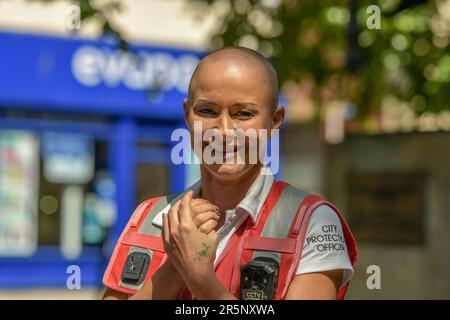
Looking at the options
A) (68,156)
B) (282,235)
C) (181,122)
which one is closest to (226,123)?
(282,235)

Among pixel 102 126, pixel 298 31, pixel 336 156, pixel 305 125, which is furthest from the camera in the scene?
pixel 305 125

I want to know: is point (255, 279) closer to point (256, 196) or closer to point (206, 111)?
point (256, 196)

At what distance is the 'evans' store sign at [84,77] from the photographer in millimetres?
15234

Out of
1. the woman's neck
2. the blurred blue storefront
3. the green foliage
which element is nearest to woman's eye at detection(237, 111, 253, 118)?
the woman's neck

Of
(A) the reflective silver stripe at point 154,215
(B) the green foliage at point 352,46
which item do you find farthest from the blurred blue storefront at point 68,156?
(A) the reflective silver stripe at point 154,215

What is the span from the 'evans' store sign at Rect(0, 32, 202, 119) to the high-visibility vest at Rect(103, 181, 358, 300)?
12418 mm

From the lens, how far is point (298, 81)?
33.4 feet

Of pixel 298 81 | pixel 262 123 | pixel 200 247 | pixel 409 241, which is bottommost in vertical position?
pixel 409 241

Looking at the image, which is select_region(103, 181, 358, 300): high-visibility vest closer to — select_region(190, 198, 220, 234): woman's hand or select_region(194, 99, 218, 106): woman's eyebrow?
select_region(190, 198, 220, 234): woman's hand

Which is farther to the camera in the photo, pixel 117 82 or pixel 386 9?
pixel 117 82
